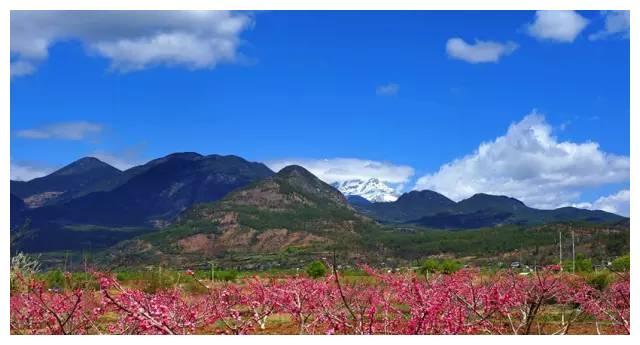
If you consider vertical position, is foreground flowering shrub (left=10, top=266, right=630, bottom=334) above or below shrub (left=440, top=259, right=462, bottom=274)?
below

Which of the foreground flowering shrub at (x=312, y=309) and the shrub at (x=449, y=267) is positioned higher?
the shrub at (x=449, y=267)

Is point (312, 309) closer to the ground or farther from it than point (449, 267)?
closer to the ground

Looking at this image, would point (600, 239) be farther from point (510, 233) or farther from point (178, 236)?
point (178, 236)

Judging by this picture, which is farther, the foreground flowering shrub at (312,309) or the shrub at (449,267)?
the shrub at (449,267)

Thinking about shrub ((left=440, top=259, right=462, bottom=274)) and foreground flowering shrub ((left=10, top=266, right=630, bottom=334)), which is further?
shrub ((left=440, top=259, right=462, bottom=274))

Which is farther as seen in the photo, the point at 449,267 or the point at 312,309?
the point at 449,267
